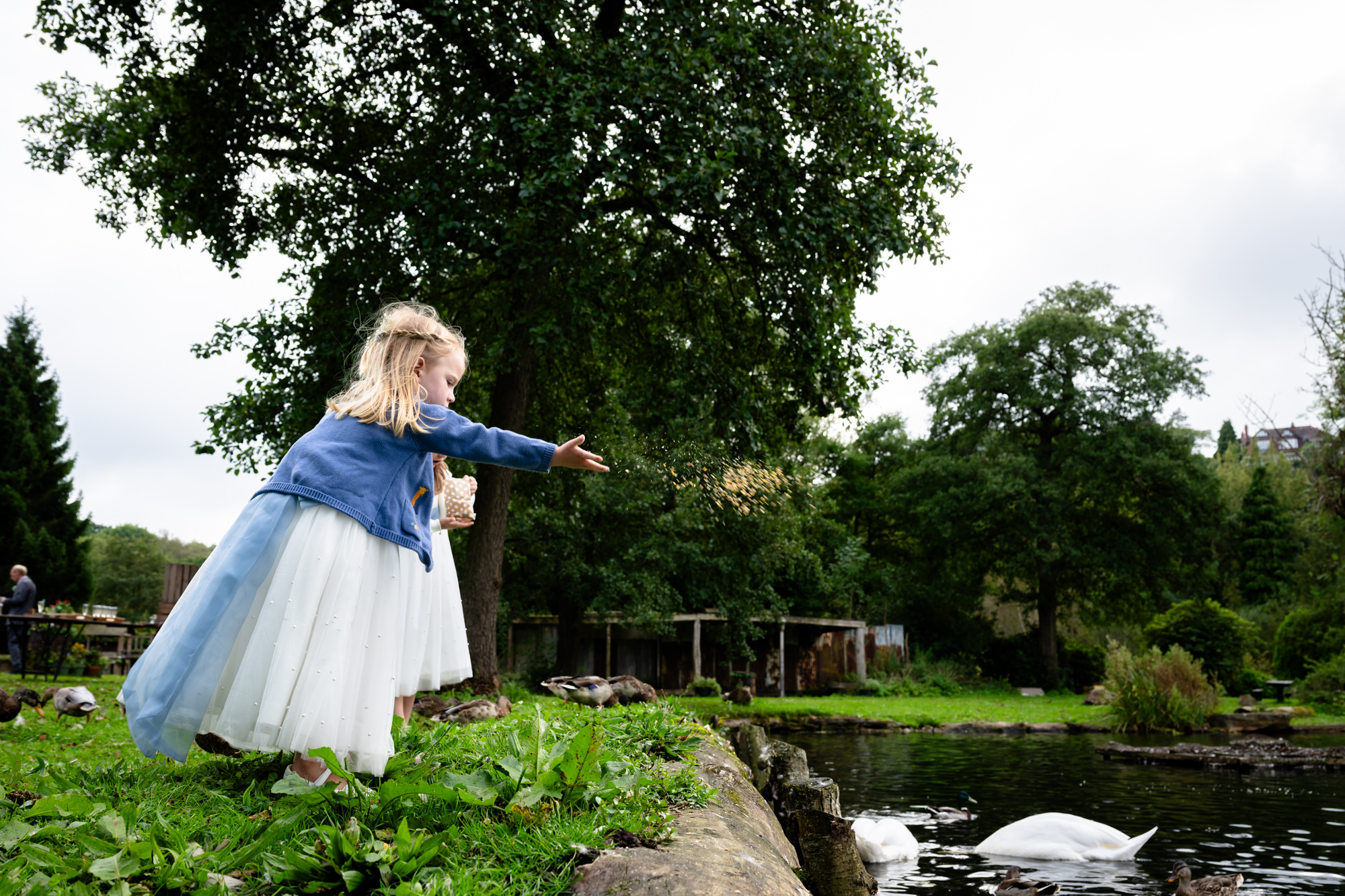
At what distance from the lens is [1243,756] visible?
10820mm

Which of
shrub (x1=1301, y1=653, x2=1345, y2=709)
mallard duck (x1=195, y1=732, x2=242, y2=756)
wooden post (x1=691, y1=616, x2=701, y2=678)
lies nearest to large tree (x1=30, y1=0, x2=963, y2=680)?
mallard duck (x1=195, y1=732, x2=242, y2=756)

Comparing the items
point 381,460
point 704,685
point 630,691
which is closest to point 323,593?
point 381,460

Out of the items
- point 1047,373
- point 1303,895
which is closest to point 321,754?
point 1303,895

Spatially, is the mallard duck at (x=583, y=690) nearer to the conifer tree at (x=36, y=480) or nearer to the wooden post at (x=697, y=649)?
the wooden post at (x=697, y=649)

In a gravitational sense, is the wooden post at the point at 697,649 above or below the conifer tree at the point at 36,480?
below

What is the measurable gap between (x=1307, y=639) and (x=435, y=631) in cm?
2504

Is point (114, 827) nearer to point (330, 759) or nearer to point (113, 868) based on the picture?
point (113, 868)

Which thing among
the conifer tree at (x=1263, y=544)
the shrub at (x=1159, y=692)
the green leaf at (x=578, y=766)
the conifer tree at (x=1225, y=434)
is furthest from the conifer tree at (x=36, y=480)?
the conifer tree at (x=1225, y=434)

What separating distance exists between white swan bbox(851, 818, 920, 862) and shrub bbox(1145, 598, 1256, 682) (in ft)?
61.0

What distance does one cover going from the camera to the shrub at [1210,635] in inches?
879

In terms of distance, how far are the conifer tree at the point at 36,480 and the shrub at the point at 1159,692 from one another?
99.9 ft

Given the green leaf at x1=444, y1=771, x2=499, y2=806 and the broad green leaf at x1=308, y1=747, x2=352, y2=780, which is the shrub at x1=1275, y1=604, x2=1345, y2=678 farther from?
the broad green leaf at x1=308, y1=747, x2=352, y2=780

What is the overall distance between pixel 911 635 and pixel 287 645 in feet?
98.8

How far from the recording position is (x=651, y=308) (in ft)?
41.3
